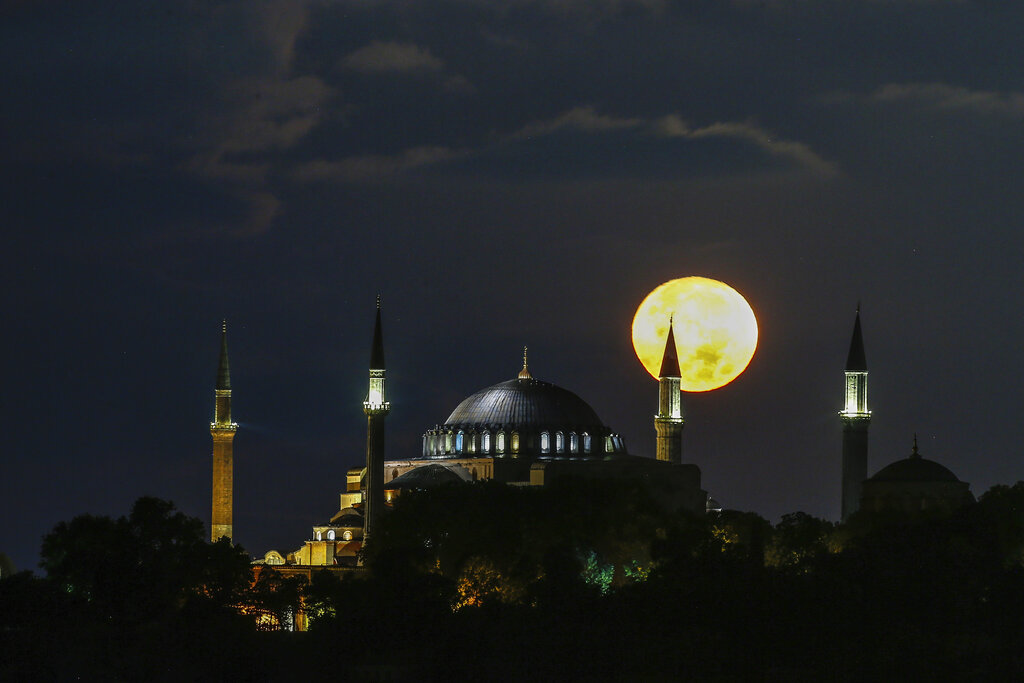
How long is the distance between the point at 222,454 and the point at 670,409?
16723mm

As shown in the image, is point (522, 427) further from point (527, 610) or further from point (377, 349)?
point (527, 610)

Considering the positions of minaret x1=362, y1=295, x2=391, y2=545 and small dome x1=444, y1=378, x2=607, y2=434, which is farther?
small dome x1=444, y1=378, x2=607, y2=434

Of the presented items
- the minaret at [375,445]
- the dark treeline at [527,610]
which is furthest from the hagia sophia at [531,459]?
the dark treeline at [527,610]

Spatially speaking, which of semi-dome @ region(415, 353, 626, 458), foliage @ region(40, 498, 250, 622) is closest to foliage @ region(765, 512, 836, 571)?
foliage @ region(40, 498, 250, 622)

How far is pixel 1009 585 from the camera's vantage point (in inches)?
2768

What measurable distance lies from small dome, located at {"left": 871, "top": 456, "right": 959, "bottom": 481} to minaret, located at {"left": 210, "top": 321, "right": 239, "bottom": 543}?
22.8 metres

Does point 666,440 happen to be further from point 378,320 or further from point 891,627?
point 891,627

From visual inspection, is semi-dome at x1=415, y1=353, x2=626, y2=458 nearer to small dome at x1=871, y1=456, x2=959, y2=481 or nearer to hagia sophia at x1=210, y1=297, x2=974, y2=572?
hagia sophia at x1=210, y1=297, x2=974, y2=572

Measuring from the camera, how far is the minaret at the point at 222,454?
96688 mm

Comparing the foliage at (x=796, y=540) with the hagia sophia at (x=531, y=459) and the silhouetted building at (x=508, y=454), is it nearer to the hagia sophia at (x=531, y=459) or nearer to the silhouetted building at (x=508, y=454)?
the hagia sophia at (x=531, y=459)

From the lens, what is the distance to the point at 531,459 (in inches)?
4154

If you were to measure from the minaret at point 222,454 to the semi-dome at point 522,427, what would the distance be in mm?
11113

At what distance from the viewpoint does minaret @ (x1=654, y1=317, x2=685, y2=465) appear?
101 meters

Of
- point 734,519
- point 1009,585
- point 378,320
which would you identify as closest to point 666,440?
point 378,320
